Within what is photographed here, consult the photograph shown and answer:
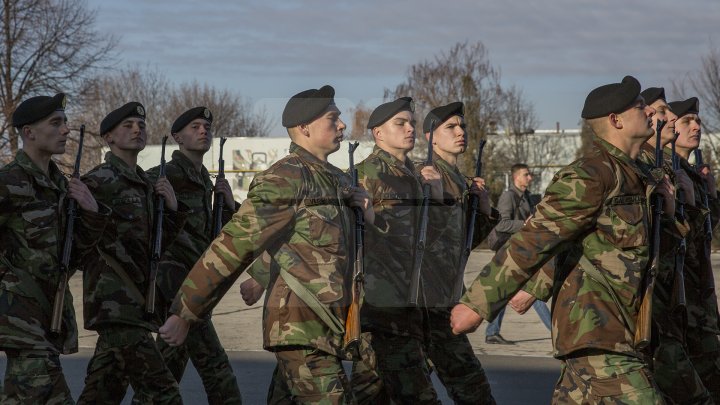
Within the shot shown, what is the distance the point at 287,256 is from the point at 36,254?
146cm

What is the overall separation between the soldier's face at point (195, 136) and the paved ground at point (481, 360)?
201cm

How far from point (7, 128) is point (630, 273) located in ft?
61.7

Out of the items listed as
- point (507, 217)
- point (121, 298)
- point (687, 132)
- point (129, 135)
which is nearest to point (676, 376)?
point (687, 132)

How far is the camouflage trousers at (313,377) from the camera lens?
5.73m

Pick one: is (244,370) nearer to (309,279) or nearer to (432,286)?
(432,286)

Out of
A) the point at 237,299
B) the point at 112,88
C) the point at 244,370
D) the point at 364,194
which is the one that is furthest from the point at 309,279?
the point at 112,88

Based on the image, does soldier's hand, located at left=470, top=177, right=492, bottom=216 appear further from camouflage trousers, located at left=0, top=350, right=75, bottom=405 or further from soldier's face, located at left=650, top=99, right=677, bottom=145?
camouflage trousers, located at left=0, top=350, right=75, bottom=405

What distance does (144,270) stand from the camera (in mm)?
7406

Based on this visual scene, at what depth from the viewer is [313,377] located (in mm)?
5758

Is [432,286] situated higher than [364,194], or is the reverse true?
[364,194]

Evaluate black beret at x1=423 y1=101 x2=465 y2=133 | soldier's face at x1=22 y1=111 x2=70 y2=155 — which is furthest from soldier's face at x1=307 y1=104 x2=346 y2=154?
black beret at x1=423 y1=101 x2=465 y2=133

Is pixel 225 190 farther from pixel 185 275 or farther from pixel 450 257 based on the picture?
pixel 450 257

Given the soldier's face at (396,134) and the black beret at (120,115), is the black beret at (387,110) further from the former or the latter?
the black beret at (120,115)

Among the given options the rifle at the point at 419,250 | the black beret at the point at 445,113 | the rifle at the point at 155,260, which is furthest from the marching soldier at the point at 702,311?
the rifle at the point at 155,260
